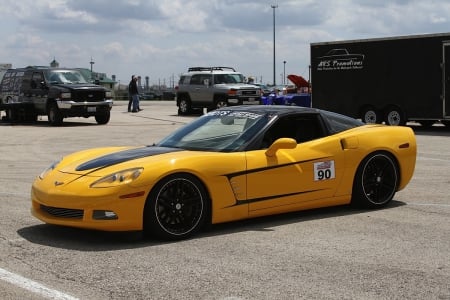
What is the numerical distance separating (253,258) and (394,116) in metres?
15.6

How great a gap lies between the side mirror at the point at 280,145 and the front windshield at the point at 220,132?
25 cm

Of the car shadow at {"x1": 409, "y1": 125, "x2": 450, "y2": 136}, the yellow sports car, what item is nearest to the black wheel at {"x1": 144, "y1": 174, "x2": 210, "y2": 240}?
the yellow sports car

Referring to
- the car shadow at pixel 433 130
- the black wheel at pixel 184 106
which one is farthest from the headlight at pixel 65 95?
the car shadow at pixel 433 130

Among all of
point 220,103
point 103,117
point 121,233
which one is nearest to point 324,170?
point 121,233

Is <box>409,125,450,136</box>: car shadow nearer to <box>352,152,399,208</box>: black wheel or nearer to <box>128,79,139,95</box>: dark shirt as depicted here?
<box>352,152,399,208</box>: black wheel

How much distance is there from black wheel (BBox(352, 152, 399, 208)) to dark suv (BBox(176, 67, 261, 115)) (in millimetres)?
19033

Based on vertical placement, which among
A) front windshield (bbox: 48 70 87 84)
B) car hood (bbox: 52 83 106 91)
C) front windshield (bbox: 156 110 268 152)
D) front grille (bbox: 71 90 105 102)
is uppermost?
front windshield (bbox: 48 70 87 84)

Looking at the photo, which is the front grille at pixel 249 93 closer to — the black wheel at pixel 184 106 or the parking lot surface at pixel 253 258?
the black wheel at pixel 184 106

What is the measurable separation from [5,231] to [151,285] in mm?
2344

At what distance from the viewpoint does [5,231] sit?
6297mm

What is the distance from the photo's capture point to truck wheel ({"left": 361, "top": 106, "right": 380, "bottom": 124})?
2044 cm

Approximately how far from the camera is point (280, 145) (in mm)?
6434

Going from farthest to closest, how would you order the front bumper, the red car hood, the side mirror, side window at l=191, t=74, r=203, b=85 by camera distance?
the red car hood
side window at l=191, t=74, r=203, b=85
the side mirror
the front bumper

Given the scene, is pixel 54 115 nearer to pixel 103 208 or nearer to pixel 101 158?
pixel 101 158
